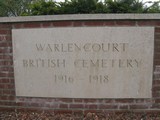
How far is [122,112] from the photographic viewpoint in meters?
3.84

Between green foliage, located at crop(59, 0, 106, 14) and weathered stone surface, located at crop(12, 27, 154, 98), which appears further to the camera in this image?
green foliage, located at crop(59, 0, 106, 14)

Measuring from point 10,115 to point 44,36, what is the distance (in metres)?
1.42

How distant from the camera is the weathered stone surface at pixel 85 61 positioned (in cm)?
366

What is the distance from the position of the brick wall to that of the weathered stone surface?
77 millimetres

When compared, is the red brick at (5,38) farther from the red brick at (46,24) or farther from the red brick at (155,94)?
the red brick at (155,94)

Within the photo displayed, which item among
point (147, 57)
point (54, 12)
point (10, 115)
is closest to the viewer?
point (147, 57)

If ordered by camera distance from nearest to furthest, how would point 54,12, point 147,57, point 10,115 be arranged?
point 147,57 < point 10,115 < point 54,12

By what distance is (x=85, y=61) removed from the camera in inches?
148

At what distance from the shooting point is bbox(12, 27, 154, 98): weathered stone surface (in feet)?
12.0

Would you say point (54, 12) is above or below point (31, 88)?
above

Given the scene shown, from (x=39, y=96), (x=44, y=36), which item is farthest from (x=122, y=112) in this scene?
(x=44, y=36)

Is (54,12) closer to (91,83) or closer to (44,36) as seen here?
(44,36)

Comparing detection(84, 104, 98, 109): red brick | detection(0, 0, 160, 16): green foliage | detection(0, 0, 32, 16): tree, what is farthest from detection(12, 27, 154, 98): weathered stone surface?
detection(0, 0, 32, 16): tree

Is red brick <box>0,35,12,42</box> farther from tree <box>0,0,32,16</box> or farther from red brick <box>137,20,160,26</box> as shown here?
tree <box>0,0,32,16</box>
